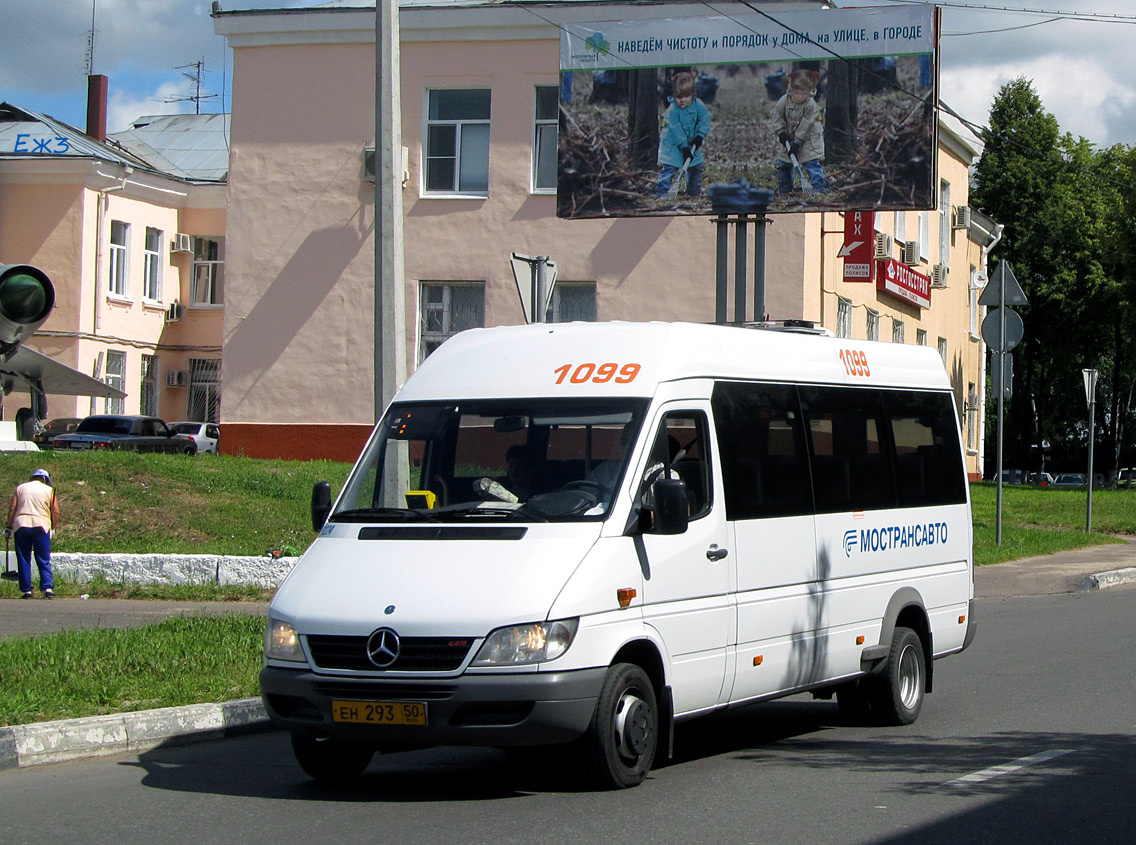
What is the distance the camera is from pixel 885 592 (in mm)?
9664

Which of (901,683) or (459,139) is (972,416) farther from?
(901,683)

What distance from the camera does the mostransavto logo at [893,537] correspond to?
9406 millimetres

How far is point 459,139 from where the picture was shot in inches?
1120

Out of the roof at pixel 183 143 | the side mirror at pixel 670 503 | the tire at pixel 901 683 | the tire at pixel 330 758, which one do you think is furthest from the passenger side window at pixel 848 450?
the roof at pixel 183 143

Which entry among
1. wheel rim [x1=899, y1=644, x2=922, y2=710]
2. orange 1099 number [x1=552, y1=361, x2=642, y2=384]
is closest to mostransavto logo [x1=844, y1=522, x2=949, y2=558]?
wheel rim [x1=899, y1=644, x2=922, y2=710]

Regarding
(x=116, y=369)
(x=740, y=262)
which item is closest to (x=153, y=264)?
(x=116, y=369)

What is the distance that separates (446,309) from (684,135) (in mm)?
9042

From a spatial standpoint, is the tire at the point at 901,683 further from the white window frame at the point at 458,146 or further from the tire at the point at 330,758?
the white window frame at the point at 458,146

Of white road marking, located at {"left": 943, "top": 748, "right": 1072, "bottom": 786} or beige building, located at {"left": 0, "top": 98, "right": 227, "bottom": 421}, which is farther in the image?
beige building, located at {"left": 0, "top": 98, "right": 227, "bottom": 421}

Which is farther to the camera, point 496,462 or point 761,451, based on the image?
point 761,451

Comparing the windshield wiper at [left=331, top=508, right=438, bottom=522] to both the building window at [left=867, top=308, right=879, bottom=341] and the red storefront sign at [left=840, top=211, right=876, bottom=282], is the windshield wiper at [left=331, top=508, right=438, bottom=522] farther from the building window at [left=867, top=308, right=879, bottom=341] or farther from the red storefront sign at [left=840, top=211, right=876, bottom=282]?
the building window at [left=867, top=308, right=879, bottom=341]

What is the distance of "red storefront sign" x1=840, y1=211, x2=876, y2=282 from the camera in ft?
90.6

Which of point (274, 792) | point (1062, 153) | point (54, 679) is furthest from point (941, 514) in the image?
point (1062, 153)

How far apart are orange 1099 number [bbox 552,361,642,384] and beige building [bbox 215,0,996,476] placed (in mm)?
19393
